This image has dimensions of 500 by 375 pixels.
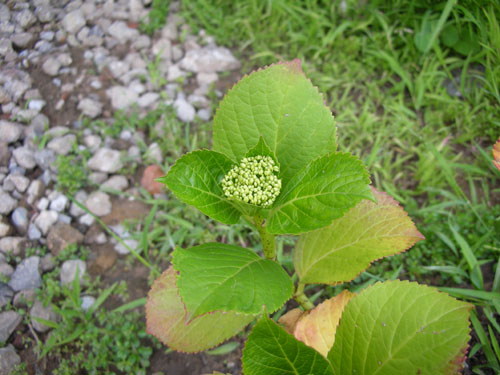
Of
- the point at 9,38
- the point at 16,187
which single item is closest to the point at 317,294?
the point at 16,187

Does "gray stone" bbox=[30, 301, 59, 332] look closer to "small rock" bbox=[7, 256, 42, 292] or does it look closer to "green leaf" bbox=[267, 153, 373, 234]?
"small rock" bbox=[7, 256, 42, 292]

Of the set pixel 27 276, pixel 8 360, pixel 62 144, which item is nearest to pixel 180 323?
pixel 8 360

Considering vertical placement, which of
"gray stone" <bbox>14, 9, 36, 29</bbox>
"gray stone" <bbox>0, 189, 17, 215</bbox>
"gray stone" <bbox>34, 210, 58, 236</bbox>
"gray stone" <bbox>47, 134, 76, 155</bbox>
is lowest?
"gray stone" <bbox>34, 210, 58, 236</bbox>

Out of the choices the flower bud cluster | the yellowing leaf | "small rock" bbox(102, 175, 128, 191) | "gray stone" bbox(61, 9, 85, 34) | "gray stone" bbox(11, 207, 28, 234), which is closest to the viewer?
the flower bud cluster

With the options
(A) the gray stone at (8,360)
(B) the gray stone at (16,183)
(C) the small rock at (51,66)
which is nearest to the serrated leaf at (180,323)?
(A) the gray stone at (8,360)

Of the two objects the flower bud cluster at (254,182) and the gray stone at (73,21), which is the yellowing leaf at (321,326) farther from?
the gray stone at (73,21)

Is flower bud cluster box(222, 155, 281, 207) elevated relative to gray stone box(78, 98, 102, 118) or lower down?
elevated

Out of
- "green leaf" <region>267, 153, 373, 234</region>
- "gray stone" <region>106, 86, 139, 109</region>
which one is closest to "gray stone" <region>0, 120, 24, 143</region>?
"gray stone" <region>106, 86, 139, 109</region>
